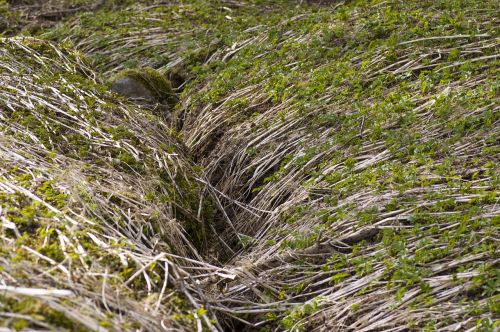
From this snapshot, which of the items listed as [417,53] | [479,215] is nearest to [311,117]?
[417,53]

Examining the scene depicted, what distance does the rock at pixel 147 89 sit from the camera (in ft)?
24.5

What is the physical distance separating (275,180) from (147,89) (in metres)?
2.40

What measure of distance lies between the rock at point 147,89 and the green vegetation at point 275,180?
0.04 metres

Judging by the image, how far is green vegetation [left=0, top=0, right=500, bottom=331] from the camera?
387cm

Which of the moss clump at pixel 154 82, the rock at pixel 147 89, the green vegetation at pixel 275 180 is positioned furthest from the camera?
the moss clump at pixel 154 82

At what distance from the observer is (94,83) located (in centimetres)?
711

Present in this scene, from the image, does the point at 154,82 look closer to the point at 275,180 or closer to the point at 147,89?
the point at 147,89

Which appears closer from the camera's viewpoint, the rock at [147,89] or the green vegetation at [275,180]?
the green vegetation at [275,180]

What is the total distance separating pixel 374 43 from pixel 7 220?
427 centimetres

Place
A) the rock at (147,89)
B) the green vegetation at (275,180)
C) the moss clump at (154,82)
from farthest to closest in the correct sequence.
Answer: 1. the moss clump at (154,82)
2. the rock at (147,89)
3. the green vegetation at (275,180)

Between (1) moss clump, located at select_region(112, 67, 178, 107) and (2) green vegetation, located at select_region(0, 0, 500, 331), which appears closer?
(2) green vegetation, located at select_region(0, 0, 500, 331)

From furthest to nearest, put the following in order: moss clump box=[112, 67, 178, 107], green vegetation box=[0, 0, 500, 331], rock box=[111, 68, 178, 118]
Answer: moss clump box=[112, 67, 178, 107], rock box=[111, 68, 178, 118], green vegetation box=[0, 0, 500, 331]

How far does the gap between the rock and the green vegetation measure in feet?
0.13

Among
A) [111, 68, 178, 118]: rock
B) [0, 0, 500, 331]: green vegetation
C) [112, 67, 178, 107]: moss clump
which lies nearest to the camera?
[0, 0, 500, 331]: green vegetation
